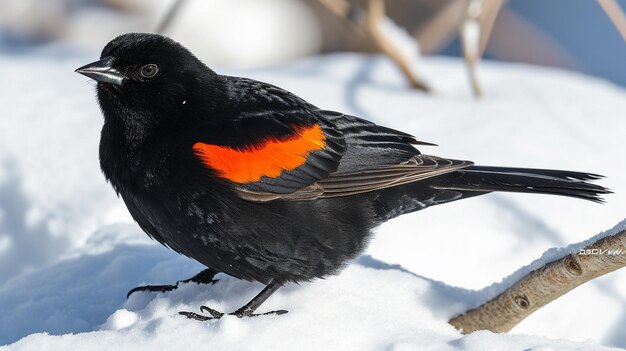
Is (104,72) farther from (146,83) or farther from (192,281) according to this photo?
(192,281)

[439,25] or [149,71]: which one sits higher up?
[439,25]

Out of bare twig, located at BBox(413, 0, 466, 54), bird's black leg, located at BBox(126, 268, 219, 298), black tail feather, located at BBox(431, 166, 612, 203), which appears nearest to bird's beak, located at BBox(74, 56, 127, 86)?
bird's black leg, located at BBox(126, 268, 219, 298)

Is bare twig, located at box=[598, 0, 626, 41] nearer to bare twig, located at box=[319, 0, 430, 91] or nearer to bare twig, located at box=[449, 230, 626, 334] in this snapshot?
bare twig, located at box=[319, 0, 430, 91]

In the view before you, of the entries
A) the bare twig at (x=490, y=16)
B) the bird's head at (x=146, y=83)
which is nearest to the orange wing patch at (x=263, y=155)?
the bird's head at (x=146, y=83)

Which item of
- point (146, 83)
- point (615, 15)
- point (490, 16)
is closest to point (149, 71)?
point (146, 83)

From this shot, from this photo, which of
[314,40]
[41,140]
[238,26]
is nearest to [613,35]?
A: [314,40]

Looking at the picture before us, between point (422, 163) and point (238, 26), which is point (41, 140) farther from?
point (238, 26)

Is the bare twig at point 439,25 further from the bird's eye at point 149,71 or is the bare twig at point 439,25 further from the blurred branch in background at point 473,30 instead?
the bird's eye at point 149,71
